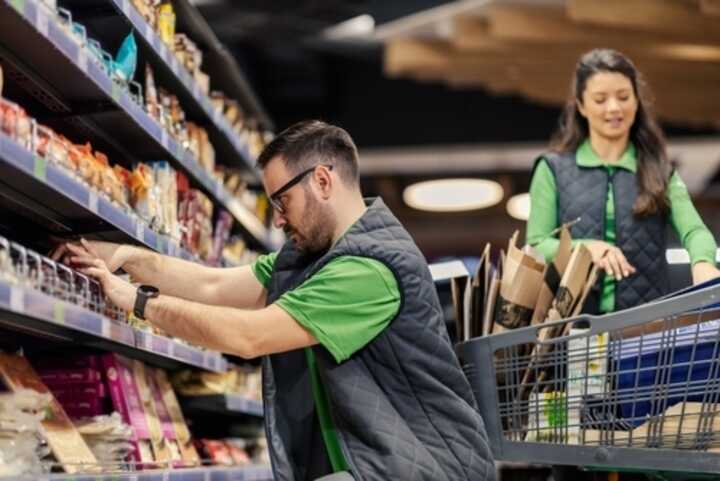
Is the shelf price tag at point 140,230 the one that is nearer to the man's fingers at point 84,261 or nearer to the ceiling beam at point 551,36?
the man's fingers at point 84,261

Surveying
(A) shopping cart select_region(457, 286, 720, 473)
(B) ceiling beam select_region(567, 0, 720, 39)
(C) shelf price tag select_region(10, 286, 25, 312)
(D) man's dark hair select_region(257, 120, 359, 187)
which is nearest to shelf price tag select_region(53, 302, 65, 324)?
(C) shelf price tag select_region(10, 286, 25, 312)

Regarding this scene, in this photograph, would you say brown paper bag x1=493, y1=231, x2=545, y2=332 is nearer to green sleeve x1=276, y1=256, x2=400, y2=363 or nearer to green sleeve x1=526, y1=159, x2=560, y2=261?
green sleeve x1=526, y1=159, x2=560, y2=261

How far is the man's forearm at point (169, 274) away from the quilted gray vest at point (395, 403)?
44 centimetres

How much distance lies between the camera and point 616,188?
161 inches

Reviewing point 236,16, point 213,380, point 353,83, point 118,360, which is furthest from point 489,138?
point 118,360

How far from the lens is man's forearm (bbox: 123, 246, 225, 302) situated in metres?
3.52

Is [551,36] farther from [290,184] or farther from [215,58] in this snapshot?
[290,184]

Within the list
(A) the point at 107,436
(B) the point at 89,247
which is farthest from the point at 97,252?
(A) the point at 107,436

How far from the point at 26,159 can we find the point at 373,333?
895 millimetres

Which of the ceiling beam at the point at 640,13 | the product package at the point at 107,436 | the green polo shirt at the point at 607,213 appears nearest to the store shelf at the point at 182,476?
the product package at the point at 107,436

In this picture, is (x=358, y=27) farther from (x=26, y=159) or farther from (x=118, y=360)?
(x=26, y=159)

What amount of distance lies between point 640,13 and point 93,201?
590 centimetres

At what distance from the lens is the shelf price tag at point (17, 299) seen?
252 centimetres

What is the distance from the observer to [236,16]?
35.8ft
